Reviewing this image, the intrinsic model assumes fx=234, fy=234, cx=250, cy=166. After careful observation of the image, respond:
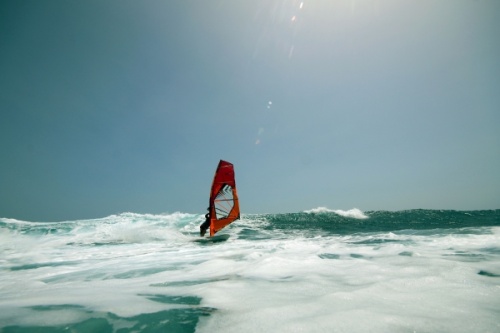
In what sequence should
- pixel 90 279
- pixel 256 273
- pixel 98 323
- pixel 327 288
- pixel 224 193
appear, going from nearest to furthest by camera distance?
pixel 98 323 < pixel 327 288 < pixel 256 273 < pixel 90 279 < pixel 224 193

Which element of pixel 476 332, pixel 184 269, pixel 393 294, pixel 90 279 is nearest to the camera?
pixel 476 332

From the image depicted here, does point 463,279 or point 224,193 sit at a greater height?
point 224,193

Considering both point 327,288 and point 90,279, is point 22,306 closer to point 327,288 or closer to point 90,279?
point 90,279

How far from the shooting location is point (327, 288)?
114 inches

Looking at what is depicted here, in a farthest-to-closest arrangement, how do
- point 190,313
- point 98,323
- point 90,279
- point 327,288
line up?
point 90,279, point 327,288, point 190,313, point 98,323

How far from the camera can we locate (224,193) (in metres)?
13.6

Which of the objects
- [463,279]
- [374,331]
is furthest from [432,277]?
[374,331]

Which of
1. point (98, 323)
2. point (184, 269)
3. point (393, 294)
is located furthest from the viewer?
point (184, 269)

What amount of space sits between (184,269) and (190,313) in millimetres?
2442

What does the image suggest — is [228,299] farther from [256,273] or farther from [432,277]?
[432,277]

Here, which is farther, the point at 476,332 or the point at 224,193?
the point at 224,193

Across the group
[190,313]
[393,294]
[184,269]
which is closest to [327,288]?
[393,294]

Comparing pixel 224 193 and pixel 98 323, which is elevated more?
pixel 224 193

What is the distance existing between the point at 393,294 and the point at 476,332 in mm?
840
